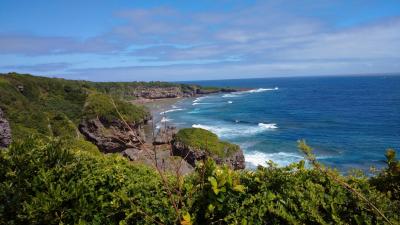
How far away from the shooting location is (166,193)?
17.9ft

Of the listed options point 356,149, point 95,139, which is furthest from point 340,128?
point 95,139

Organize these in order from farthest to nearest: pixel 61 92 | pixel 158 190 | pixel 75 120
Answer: pixel 61 92 → pixel 75 120 → pixel 158 190

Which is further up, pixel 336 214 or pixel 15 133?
pixel 336 214

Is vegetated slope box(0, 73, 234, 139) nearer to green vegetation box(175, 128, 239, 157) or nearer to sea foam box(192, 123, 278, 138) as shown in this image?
green vegetation box(175, 128, 239, 157)

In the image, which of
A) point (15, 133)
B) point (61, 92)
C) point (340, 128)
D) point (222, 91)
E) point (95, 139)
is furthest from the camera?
point (222, 91)

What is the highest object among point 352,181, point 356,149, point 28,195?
point 352,181

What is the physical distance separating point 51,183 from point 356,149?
46.9m

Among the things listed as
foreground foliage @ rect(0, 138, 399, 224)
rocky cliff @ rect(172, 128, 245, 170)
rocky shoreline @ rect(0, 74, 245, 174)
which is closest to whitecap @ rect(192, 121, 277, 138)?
rocky shoreline @ rect(0, 74, 245, 174)

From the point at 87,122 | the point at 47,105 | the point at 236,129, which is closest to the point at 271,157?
the point at 236,129

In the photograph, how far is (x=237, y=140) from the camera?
2130 inches

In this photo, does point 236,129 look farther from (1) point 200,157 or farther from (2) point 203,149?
(1) point 200,157

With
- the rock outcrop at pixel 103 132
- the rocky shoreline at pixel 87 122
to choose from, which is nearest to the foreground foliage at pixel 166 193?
the rocky shoreline at pixel 87 122

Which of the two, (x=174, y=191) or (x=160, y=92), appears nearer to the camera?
(x=174, y=191)

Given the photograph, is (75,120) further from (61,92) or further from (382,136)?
(382,136)
